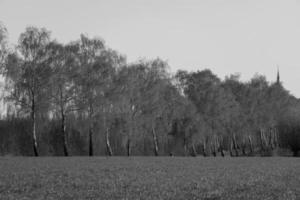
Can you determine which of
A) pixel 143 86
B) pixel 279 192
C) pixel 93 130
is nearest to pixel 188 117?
pixel 143 86

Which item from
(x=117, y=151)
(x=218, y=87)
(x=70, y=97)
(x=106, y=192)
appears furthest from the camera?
(x=117, y=151)

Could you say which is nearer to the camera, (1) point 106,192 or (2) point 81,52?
(1) point 106,192

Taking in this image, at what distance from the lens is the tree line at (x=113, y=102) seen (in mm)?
52531

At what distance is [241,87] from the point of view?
89375 mm

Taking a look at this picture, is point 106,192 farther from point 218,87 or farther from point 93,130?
point 218,87

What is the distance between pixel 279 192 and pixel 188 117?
5642 centimetres

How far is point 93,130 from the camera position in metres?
58.1

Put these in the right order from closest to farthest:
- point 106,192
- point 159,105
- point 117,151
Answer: point 106,192
point 159,105
point 117,151

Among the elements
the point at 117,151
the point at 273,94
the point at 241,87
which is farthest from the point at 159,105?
the point at 273,94

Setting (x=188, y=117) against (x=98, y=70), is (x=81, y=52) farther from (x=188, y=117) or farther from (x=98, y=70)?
(x=188, y=117)

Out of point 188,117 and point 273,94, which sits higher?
point 273,94

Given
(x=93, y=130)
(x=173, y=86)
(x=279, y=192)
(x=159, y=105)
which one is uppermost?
(x=173, y=86)

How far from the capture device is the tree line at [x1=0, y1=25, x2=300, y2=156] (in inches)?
2068

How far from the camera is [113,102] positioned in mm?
57688
